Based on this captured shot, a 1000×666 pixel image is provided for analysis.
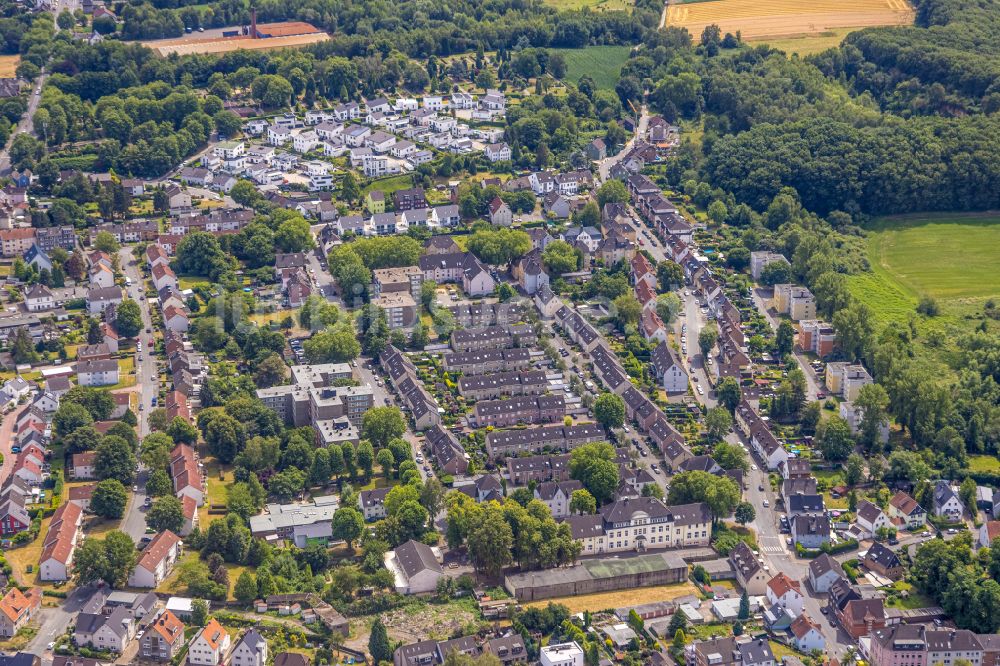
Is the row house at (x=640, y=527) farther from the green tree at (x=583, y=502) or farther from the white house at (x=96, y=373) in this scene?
the white house at (x=96, y=373)

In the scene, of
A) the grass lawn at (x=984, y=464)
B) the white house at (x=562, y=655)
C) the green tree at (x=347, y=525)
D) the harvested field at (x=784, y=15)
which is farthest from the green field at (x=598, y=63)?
the white house at (x=562, y=655)

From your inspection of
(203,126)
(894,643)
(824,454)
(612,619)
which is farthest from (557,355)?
(203,126)

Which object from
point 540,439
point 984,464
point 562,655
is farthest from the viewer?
point 540,439

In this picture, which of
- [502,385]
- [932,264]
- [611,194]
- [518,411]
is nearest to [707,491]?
[518,411]

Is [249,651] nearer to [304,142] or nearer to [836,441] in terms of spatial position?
[836,441]

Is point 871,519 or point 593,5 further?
point 593,5

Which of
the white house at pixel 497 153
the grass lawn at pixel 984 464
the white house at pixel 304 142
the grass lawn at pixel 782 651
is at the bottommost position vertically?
the grass lawn at pixel 984 464

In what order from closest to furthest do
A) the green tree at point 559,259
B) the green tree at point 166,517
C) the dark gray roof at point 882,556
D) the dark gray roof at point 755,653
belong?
1. the dark gray roof at point 755,653
2. the dark gray roof at point 882,556
3. the green tree at point 166,517
4. the green tree at point 559,259
